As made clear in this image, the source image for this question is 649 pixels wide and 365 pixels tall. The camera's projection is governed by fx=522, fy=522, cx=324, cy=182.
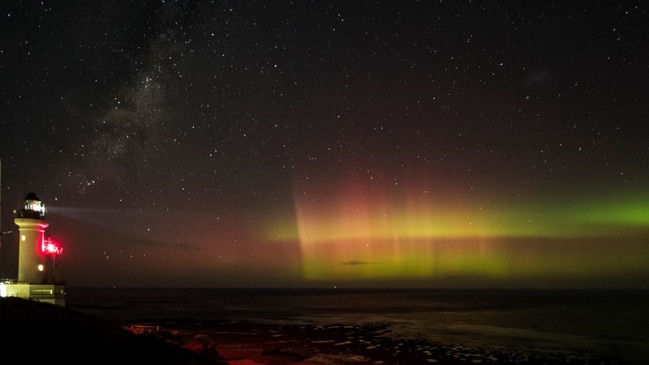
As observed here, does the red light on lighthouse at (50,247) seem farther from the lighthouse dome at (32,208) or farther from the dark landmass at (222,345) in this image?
the dark landmass at (222,345)

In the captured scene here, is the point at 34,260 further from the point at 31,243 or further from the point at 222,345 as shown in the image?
the point at 222,345

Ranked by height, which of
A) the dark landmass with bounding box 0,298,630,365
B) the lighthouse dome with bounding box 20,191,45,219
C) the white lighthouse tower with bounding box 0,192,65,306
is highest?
the lighthouse dome with bounding box 20,191,45,219

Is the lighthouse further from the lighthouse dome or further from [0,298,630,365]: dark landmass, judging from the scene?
[0,298,630,365]: dark landmass

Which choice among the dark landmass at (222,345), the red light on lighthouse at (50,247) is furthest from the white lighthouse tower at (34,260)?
the dark landmass at (222,345)

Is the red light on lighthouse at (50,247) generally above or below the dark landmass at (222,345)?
above

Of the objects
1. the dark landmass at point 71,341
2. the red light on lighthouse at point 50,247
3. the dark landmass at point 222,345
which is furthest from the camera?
the red light on lighthouse at point 50,247

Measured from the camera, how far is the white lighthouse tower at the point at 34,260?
1538 inches

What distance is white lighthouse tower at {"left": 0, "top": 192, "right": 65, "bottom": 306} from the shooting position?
3906 centimetres

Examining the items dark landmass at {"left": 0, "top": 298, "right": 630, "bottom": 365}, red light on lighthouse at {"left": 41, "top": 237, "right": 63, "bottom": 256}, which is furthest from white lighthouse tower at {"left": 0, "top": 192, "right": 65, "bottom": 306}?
dark landmass at {"left": 0, "top": 298, "right": 630, "bottom": 365}

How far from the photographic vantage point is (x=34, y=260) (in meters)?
39.7

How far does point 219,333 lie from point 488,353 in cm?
2638

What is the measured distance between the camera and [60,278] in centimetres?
4209

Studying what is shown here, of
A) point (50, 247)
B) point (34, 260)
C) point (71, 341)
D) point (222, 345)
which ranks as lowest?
point (222, 345)

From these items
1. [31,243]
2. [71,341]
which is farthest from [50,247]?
[71,341]
